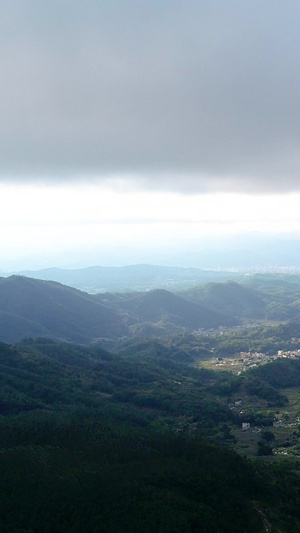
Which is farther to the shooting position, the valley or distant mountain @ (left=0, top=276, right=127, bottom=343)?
distant mountain @ (left=0, top=276, right=127, bottom=343)

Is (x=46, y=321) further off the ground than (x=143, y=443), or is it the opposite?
(x=46, y=321)

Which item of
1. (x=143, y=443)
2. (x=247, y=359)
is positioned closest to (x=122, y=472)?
(x=143, y=443)

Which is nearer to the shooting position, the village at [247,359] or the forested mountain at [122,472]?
the forested mountain at [122,472]

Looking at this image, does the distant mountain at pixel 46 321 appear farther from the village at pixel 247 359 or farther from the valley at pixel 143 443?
the village at pixel 247 359

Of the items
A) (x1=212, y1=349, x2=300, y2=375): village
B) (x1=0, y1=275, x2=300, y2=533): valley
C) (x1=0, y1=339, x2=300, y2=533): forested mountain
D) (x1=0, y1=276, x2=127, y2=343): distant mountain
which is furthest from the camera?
(x1=0, y1=276, x2=127, y2=343): distant mountain

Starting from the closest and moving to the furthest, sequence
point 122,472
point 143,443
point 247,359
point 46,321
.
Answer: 1. point 122,472
2. point 143,443
3. point 247,359
4. point 46,321

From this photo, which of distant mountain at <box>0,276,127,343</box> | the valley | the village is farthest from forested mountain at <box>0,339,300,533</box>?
distant mountain at <box>0,276,127,343</box>

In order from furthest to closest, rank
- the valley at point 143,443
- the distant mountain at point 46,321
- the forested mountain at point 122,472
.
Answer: the distant mountain at point 46,321 < the valley at point 143,443 < the forested mountain at point 122,472

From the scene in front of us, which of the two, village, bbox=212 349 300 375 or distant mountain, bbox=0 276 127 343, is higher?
distant mountain, bbox=0 276 127 343

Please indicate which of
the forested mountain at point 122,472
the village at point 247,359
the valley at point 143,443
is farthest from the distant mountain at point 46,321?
the forested mountain at point 122,472

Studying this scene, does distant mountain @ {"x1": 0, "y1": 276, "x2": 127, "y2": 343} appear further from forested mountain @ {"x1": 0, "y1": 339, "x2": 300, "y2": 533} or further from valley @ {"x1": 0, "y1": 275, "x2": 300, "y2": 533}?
forested mountain @ {"x1": 0, "y1": 339, "x2": 300, "y2": 533}

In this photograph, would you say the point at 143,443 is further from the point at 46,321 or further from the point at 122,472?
the point at 46,321

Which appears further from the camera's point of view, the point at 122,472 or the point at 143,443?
the point at 143,443
